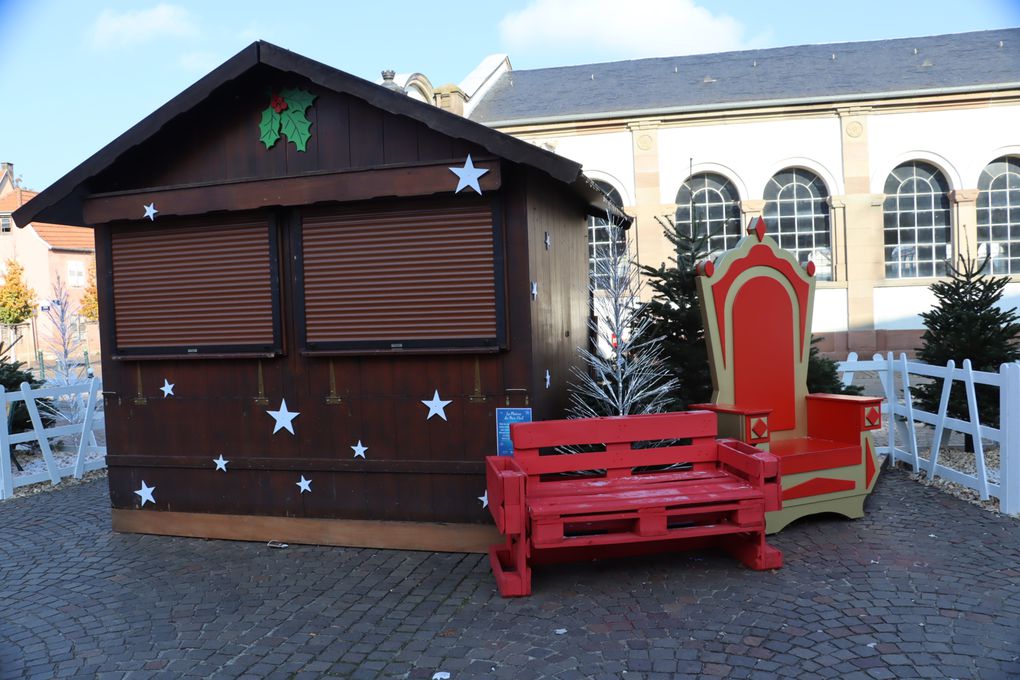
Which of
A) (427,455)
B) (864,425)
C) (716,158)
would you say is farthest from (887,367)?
(716,158)

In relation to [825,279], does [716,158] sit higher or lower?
higher

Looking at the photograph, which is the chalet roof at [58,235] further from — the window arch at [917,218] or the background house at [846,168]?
the window arch at [917,218]

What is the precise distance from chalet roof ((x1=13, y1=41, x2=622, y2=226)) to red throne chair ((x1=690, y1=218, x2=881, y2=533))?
1.57 meters

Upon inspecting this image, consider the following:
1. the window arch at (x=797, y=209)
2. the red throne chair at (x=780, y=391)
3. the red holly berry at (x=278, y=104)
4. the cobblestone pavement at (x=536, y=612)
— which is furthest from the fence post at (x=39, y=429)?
the window arch at (x=797, y=209)

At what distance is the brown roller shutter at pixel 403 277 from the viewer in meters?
6.01

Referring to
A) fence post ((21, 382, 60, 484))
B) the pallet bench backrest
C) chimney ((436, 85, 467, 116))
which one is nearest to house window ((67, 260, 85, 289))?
chimney ((436, 85, 467, 116))

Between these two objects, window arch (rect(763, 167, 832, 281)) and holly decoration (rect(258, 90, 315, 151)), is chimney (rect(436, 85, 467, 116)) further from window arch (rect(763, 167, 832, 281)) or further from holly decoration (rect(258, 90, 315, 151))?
holly decoration (rect(258, 90, 315, 151))

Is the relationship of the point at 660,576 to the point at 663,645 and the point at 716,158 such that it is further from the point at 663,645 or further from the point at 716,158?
the point at 716,158

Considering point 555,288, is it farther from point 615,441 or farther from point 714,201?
point 714,201

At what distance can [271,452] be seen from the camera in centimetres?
660

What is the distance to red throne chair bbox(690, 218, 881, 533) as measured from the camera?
6.28 m

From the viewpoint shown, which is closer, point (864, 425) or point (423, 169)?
point (423, 169)

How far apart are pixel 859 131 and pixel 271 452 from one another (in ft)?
68.7

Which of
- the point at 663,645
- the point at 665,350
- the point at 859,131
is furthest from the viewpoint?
the point at 859,131
